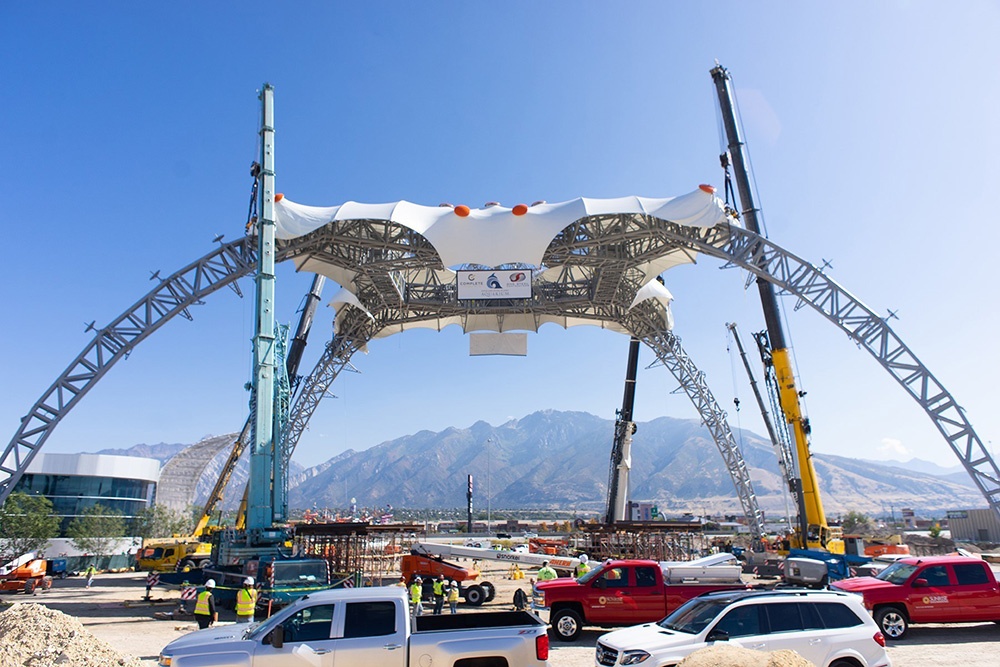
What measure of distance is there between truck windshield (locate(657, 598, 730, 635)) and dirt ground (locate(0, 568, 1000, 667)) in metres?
3.00

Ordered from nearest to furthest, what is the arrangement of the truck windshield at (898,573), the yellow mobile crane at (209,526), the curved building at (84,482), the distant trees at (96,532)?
the truck windshield at (898,573)
the yellow mobile crane at (209,526)
the distant trees at (96,532)
the curved building at (84,482)

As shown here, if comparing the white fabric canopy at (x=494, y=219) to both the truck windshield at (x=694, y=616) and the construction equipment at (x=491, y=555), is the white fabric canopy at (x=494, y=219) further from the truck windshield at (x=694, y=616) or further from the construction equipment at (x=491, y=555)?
the truck windshield at (x=694, y=616)

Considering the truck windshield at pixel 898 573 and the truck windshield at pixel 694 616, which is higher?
the truck windshield at pixel 694 616

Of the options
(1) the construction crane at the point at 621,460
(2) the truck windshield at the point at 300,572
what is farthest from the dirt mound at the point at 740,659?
(1) the construction crane at the point at 621,460

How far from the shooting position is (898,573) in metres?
15.6

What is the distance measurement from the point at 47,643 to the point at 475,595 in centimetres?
1581

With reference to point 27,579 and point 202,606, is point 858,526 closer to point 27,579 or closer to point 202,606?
point 27,579

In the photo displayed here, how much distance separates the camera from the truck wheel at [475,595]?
76.7ft

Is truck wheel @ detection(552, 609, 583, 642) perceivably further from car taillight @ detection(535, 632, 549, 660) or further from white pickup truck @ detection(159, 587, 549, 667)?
car taillight @ detection(535, 632, 549, 660)

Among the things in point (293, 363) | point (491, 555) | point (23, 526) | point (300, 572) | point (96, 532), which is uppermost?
point (293, 363)

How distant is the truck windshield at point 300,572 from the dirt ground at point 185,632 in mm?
2120

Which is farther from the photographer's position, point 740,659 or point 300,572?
point 300,572

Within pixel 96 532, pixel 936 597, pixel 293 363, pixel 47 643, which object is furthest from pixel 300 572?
pixel 96 532

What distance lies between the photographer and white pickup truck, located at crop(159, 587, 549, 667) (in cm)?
836
